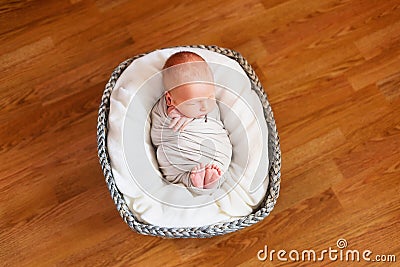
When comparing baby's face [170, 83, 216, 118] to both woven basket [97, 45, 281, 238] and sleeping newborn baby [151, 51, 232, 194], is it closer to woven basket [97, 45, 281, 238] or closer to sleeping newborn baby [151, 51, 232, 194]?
sleeping newborn baby [151, 51, 232, 194]

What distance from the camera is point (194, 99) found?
119 centimetres

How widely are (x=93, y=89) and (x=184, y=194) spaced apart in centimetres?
43

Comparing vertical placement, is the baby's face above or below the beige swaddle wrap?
above

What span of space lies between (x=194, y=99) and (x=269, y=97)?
0.32 metres

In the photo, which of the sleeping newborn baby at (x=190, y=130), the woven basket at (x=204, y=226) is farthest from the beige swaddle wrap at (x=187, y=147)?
the woven basket at (x=204, y=226)

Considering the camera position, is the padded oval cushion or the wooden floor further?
the wooden floor

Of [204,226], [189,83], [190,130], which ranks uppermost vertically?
[189,83]

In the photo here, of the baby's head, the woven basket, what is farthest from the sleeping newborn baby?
the woven basket

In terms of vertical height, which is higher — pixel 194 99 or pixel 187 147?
pixel 194 99

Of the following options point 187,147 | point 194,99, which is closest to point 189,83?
point 194,99

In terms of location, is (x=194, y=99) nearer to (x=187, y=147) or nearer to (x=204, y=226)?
(x=187, y=147)

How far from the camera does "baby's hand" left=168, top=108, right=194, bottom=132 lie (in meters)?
1.24

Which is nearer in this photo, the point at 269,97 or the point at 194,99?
the point at 194,99

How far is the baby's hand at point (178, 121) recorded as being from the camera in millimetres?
1238
